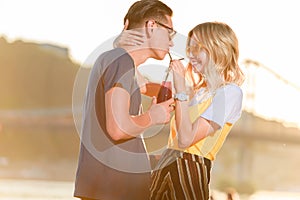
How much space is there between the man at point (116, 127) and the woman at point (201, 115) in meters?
0.12

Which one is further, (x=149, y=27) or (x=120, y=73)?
(x=149, y=27)

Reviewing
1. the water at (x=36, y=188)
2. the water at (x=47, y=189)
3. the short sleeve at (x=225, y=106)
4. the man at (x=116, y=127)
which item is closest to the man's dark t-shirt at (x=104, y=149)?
the man at (x=116, y=127)

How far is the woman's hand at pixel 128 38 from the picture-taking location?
1.79 m

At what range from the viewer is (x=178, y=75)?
1.83 m

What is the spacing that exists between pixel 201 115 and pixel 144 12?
299mm

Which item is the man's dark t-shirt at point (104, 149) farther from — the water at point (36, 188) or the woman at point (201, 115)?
the water at point (36, 188)

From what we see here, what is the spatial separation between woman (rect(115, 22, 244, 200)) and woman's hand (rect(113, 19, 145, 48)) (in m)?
0.11

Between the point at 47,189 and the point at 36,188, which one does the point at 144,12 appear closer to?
the point at 36,188

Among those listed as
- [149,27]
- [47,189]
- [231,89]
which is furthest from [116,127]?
[47,189]

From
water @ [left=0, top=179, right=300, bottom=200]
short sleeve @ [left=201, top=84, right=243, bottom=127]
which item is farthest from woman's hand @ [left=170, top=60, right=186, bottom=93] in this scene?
water @ [left=0, top=179, right=300, bottom=200]

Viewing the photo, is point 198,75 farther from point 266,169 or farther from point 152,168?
point 266,169

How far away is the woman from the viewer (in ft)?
6.17

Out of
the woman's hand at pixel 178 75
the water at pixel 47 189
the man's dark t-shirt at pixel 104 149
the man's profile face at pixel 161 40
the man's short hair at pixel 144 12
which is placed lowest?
the water at pixel 47 189

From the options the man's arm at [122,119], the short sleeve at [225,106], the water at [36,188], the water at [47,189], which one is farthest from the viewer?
the water at [47,189]
